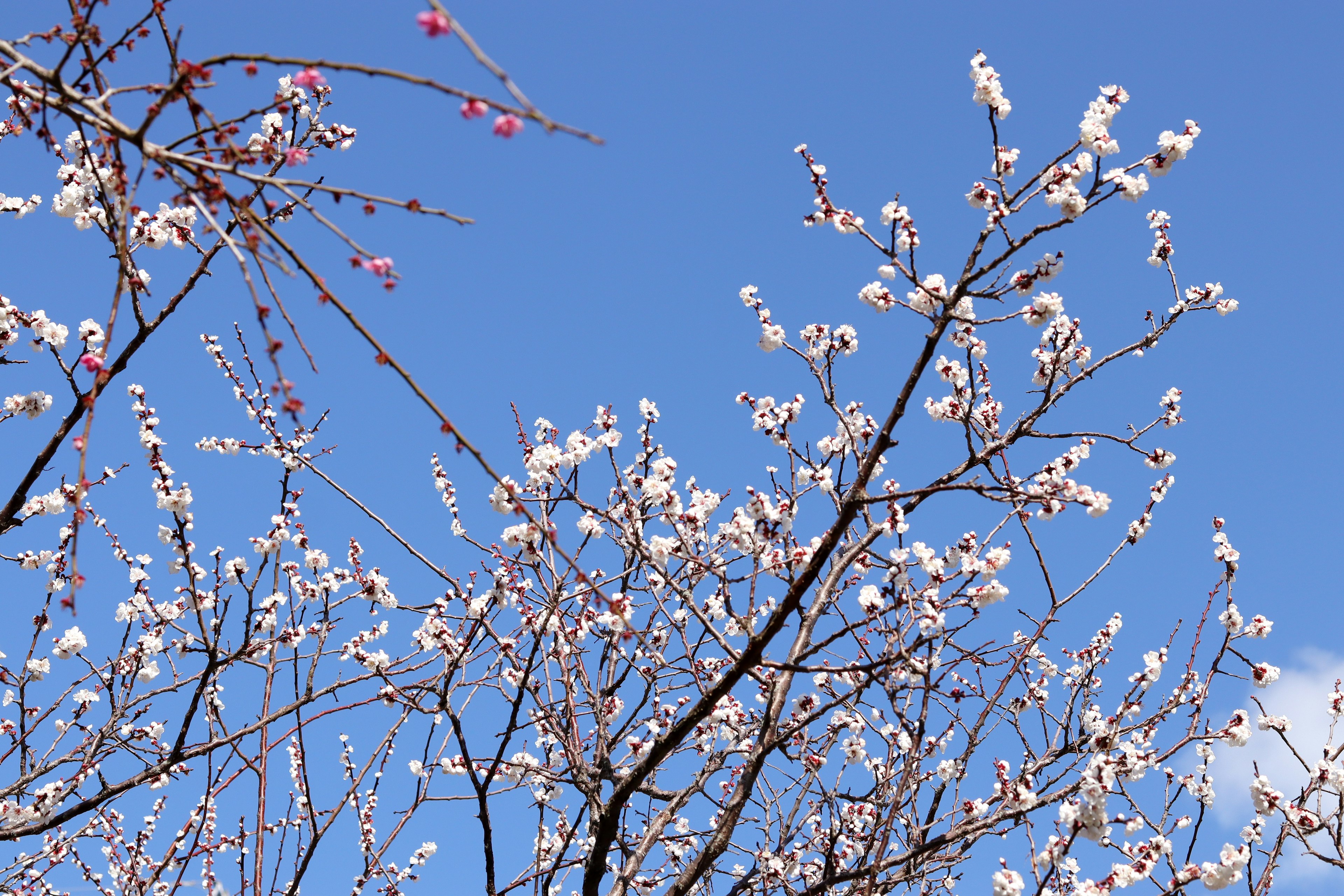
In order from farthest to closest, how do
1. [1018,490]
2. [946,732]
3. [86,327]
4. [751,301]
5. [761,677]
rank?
[946,732], [751,301], [86,327], [761,677], [1018,490]

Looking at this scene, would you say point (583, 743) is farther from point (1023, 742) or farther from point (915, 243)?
point (915, 243)

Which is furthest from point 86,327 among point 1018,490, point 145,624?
point 1018,490

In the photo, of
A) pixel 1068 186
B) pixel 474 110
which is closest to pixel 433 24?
pixel 474 110

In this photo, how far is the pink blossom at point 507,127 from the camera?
211 cm

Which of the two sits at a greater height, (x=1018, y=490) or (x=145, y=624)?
(x=145, y=624)

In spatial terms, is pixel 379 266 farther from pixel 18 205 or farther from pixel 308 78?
pixel 18 205

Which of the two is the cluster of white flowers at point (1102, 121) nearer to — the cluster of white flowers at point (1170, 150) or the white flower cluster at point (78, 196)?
the cluster of white flowers at point (1170, 150)

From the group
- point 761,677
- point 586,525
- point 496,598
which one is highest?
point 586,525

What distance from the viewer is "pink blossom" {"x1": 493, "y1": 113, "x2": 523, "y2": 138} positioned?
211cm

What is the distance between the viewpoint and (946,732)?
640 centimetres

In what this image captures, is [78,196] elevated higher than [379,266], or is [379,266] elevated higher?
[78,196]

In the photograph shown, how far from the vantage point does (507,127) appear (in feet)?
7.00

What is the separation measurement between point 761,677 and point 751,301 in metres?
2.19

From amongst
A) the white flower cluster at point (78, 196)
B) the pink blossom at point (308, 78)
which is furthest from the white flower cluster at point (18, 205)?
the pink blossom at point (308, 78)
